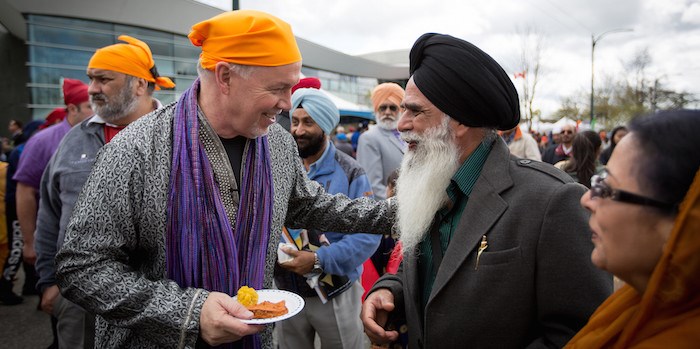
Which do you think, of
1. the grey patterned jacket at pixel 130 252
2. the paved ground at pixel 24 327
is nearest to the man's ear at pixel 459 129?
the grey patterned jacket at pixel 130 252

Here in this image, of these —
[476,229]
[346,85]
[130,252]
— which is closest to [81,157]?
[130,252]

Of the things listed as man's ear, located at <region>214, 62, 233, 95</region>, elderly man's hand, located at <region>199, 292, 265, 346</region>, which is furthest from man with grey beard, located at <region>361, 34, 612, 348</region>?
man's ear, located at <region>214, 62, 233, 95</region>

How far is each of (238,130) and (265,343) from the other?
3.19ft

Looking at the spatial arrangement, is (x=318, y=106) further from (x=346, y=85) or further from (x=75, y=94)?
(x=346, y=85)

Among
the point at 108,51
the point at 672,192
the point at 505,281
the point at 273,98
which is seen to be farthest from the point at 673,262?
the point at 108,51

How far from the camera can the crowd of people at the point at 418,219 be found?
117 centimetres

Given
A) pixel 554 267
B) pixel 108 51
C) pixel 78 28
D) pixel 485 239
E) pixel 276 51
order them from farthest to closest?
1. pixel 78 28
2. pixel 108 51
3. pixel 276 51
4. pixel 485 239
5. pixel 554 267

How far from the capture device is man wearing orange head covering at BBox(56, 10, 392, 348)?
1661mm

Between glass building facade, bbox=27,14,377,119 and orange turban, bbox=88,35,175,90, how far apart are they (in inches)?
740

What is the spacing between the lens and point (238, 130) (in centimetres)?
199

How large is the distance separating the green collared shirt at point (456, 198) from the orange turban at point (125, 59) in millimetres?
2574

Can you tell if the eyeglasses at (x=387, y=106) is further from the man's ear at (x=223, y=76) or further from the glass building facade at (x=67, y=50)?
the glass building facade at (x=67, y=50)

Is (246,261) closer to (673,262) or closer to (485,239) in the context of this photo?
(485,239)

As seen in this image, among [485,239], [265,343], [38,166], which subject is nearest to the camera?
[485,239]
